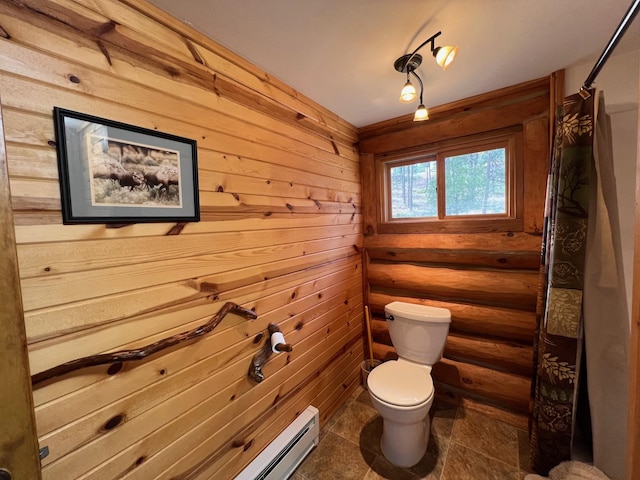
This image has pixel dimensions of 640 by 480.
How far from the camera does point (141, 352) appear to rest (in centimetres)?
95

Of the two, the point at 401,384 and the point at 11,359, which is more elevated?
the point at 11,359

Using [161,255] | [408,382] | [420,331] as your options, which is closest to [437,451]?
[408,382]

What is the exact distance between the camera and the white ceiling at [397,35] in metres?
1.07

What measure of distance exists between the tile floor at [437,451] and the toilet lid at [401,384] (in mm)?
466

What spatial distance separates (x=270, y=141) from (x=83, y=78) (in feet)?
2.71

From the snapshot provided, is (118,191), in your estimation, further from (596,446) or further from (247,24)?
(596,446)

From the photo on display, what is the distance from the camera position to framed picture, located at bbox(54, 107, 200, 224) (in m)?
0.81

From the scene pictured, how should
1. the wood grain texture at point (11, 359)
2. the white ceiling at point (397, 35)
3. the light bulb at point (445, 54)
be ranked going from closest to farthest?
the wood grain texture at point (11, 359) < the white ceiling at point (397, 35) < the light bulb at point (445, 54)

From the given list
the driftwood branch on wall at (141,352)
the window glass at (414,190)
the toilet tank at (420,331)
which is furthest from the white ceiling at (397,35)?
the toilet tank at (420,331)

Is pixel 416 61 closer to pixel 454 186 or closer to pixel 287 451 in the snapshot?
pixel 454 186

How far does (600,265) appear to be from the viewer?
4.26 ft

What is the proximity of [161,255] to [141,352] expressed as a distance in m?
0.37

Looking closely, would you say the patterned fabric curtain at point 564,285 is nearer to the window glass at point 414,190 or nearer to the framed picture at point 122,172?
the window glass at point 414,190

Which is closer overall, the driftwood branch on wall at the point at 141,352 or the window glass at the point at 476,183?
the driftwood branch on wall at the point at 141,352
